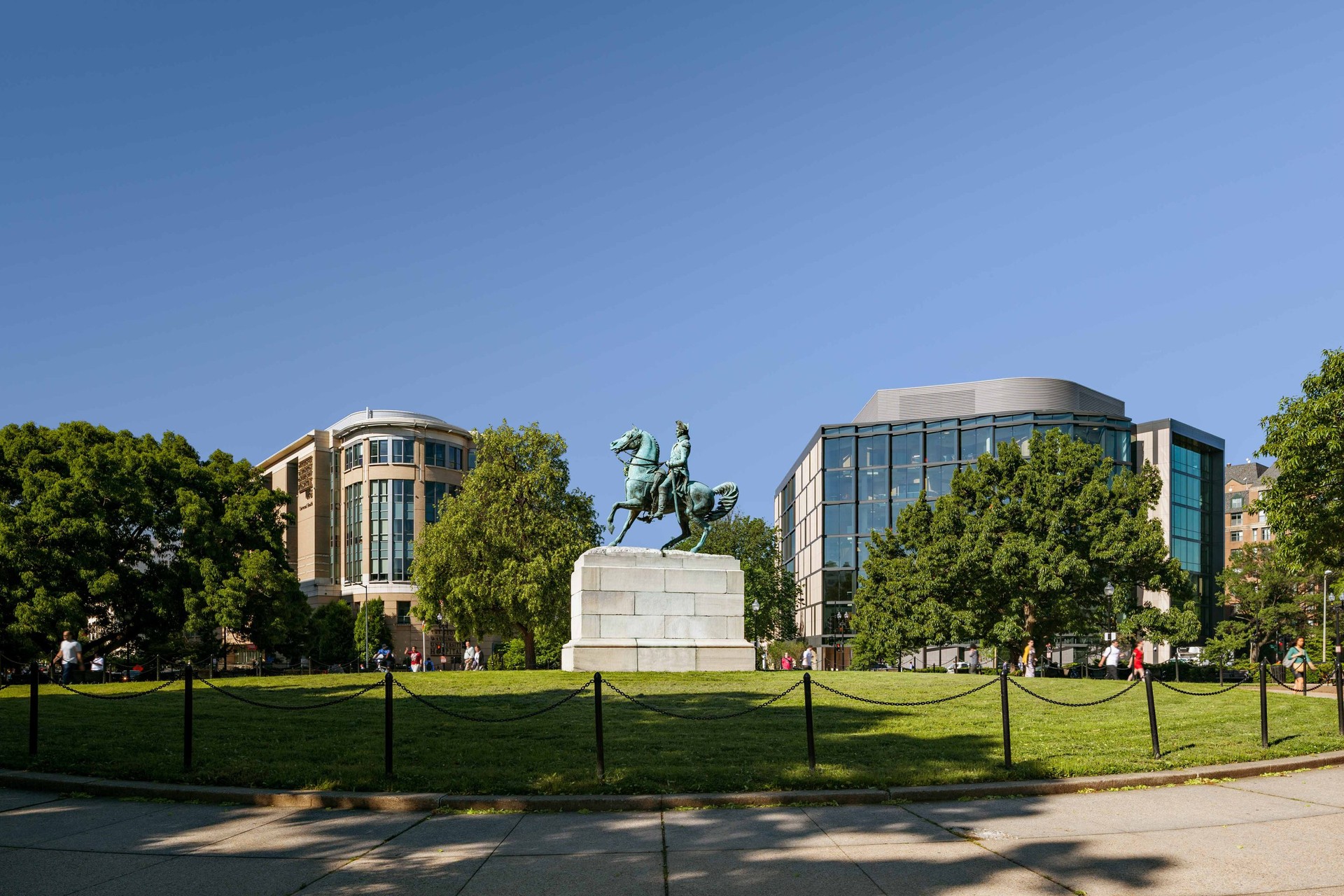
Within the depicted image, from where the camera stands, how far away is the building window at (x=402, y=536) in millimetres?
89500

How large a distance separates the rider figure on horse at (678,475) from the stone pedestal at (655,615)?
1368mm

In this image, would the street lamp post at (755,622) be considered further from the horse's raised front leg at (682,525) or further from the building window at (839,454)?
the horse's raised front leg at (682,525)

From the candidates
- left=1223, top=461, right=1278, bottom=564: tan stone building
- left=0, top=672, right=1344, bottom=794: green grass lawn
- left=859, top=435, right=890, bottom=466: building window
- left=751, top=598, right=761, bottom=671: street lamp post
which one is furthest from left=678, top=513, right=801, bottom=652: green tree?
left=1223, top=461, right=1278, bottom=564: tan stone building

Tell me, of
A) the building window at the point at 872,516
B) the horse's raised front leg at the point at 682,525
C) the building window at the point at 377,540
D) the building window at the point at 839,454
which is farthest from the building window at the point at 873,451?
the horse's raised front leg at the point at 682,525

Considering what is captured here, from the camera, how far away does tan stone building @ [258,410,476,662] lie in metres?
89.0


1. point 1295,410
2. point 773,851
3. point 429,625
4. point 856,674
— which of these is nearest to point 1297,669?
point 1295,410

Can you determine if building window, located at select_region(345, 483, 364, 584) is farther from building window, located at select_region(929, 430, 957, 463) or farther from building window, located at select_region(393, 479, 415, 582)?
building window, located at select_region(929, 430, 957, 463)

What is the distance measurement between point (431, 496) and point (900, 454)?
41.3m

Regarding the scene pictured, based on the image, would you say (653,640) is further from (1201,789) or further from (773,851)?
(773,851)

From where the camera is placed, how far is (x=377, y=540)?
89.8 meters

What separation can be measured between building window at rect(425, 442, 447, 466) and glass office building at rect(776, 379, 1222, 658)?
111 feet

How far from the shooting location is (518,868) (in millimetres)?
7699

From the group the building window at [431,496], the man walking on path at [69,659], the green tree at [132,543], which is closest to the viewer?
the man walking on path at [69,659]

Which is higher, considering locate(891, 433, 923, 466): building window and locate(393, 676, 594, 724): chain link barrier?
locate(891, 433, 923, 466): building window
